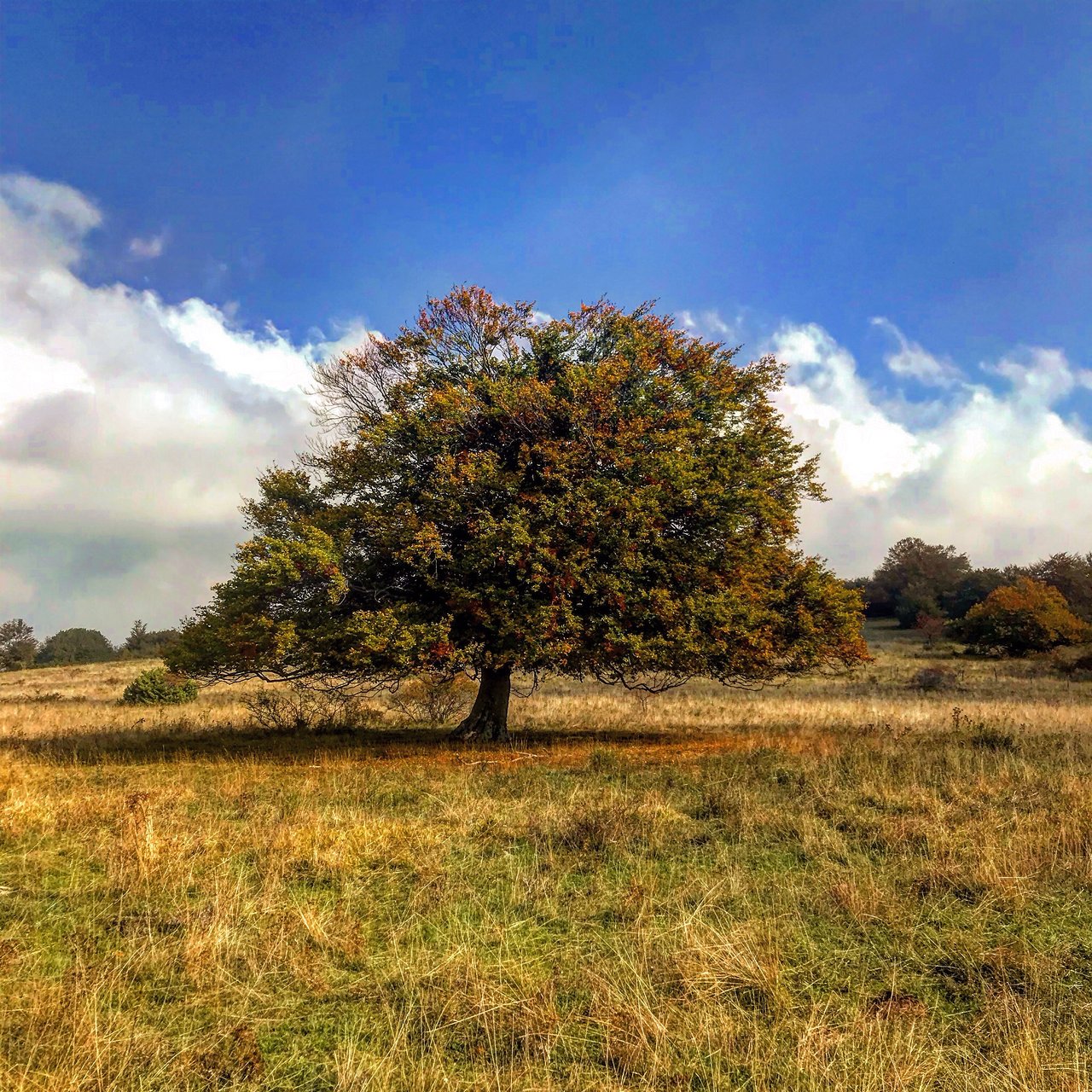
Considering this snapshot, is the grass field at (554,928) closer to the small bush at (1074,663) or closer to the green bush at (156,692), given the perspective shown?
the green bush at (156,692)

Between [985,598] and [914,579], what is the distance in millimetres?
15302

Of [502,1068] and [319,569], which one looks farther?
[319,569]

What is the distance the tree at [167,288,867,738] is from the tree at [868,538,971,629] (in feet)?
244

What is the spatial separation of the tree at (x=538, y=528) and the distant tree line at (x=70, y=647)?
6939 centimetres

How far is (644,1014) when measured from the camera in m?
4.46

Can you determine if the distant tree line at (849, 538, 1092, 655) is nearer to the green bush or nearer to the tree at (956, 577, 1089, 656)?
the tree at (956, 577, 1089, 656)

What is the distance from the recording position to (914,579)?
305 ft

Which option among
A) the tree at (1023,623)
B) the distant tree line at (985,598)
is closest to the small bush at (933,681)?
the distant tree line at (985,598)

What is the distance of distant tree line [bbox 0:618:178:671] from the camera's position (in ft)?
261

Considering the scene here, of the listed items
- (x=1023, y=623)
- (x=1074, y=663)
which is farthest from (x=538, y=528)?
(x=1023, y=623)

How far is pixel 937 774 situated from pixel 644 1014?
9358 millimetres

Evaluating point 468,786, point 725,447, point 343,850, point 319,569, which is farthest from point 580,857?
point 725,447

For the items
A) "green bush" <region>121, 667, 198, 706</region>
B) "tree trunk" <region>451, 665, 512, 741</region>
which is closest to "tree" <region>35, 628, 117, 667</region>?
"green bush" <region>121, 667, 198, 706</region>

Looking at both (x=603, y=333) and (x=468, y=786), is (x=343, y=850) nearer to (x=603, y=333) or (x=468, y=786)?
(x=468, y=786)
